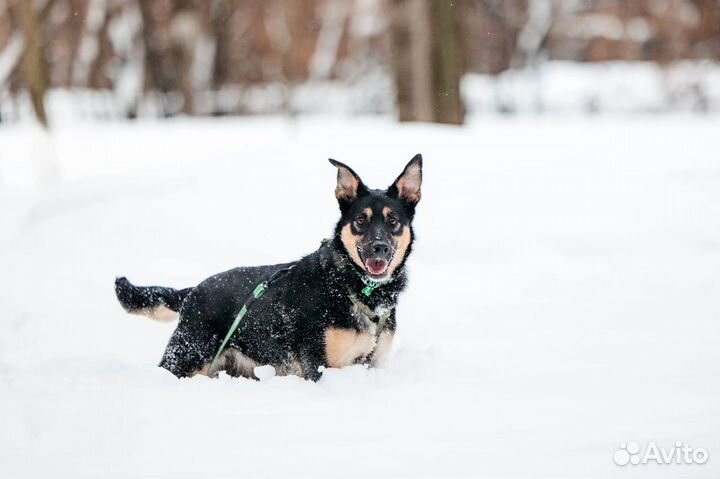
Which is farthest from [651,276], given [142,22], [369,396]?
[142,22]

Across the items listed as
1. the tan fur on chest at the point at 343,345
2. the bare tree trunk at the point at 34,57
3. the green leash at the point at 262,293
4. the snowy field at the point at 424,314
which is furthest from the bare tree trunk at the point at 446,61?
the tan fur on chest at the point at 343,345

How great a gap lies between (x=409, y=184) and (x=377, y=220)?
1.40 ft

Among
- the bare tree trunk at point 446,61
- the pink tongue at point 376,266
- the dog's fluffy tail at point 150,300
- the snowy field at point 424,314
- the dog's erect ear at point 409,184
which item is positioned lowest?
the snowy field at point 424,314

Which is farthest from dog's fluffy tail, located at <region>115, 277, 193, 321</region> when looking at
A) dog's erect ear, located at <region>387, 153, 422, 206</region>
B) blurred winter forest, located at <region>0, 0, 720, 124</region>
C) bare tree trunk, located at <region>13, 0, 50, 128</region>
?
A: blurred winter forest, located at <region>0, 0, 720, 124</region>

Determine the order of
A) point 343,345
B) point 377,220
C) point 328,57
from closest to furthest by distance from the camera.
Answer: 1. point 343,345
2. point 377,220
3. point 328,57

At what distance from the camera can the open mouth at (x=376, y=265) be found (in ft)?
17.6

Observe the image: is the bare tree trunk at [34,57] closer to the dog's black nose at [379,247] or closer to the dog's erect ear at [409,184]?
the dog's erect ear at [409,184]

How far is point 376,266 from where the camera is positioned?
5398mm

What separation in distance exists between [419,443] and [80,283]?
592cm

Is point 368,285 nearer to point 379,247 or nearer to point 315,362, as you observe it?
point 379,247

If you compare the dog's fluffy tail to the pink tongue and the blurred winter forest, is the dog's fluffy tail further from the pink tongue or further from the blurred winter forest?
the blurred winter forest

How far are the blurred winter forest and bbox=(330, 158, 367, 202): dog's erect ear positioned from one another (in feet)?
Answer: 74.2

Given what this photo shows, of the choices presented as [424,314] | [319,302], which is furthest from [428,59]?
[319,302]

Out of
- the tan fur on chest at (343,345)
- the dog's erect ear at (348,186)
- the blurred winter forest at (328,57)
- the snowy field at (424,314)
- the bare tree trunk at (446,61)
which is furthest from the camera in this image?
the blurred winter forest at (328,57)
